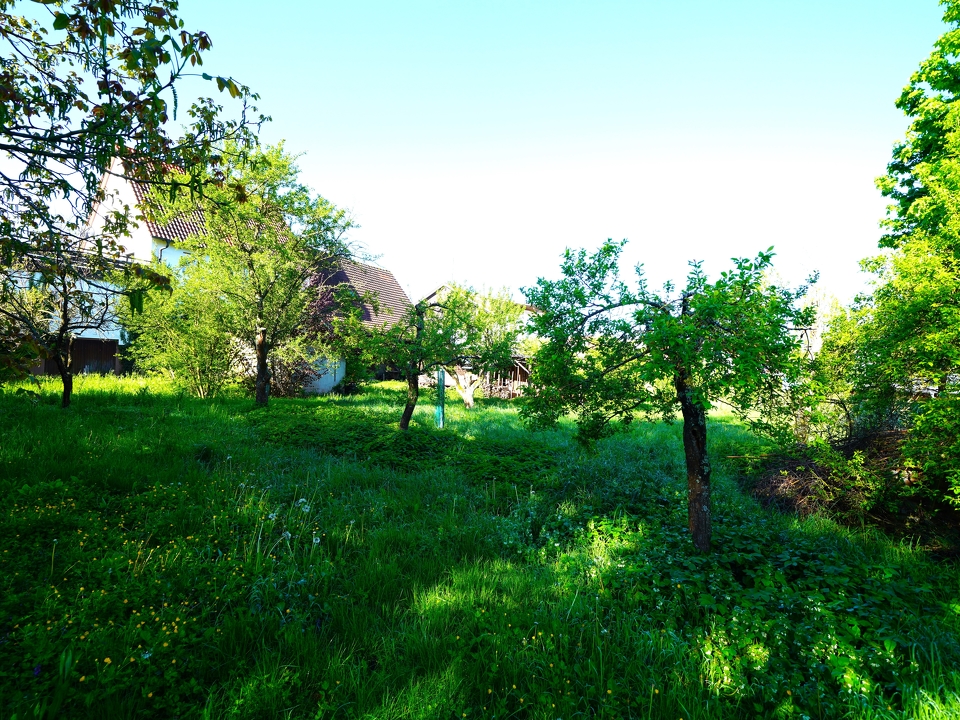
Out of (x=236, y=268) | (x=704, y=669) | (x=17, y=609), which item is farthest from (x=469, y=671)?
(x=236, y=268)

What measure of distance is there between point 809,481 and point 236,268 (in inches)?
561

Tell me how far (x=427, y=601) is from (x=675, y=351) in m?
3.14

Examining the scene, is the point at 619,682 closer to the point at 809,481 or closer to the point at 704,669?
the point at 704,669

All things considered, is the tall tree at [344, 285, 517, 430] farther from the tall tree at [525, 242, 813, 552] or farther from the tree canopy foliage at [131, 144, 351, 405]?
the tall tree at [525, 242, 813, 552]

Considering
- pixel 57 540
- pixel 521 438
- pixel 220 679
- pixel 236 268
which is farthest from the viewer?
pixel 236 268

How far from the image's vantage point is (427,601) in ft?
14.3

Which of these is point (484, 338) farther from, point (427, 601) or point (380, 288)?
point (427, 601)

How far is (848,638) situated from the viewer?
3.84 metres

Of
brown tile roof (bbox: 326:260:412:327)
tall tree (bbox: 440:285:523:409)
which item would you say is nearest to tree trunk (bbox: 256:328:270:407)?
tall tree (bbox: 440:285:523:409)

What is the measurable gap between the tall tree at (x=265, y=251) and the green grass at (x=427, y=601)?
274 inches

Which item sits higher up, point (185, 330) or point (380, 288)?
point (380, 288)

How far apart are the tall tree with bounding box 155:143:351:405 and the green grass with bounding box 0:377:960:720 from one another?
22.8 ft

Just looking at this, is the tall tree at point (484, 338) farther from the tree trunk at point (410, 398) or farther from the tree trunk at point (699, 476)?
the tree trunk at point (699, 476)

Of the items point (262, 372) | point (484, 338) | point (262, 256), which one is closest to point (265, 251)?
point (262, 256)
